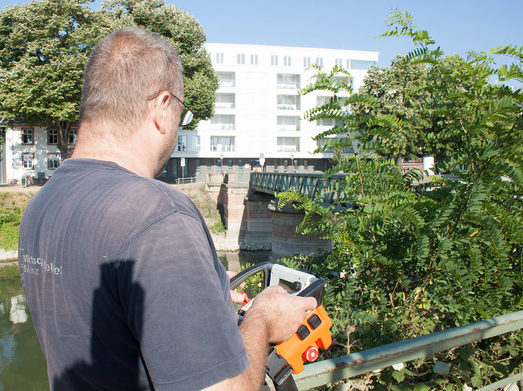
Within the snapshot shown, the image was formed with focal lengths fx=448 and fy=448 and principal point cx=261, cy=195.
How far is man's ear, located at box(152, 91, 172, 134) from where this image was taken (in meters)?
1.39

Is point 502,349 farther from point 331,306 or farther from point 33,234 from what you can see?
point 33,234

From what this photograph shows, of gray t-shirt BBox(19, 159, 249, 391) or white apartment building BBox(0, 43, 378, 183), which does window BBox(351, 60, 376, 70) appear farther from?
gray t-shirt BBox(19, 159, 249, 391)

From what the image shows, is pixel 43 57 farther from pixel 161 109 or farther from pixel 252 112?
pixel 161 109

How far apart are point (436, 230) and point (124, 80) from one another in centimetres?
204

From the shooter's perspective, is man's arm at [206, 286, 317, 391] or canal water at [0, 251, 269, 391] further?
canal water at [0, 251, 269, 391]

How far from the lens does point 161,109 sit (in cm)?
140

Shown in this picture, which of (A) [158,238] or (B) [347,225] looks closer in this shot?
(A) [158,238]

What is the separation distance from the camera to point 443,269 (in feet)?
8.70

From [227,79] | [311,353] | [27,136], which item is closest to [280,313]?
[311,353]

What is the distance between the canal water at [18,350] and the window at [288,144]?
33.3 m

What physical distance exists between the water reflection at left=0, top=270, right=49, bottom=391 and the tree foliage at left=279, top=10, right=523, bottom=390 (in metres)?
11.3

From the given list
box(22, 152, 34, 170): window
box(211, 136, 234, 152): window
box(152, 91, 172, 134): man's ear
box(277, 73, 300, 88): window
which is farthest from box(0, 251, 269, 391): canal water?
box(277, 73, 300, 88): window

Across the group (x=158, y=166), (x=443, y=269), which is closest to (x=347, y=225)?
(x=443, y=269)

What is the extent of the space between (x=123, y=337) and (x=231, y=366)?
283mm
